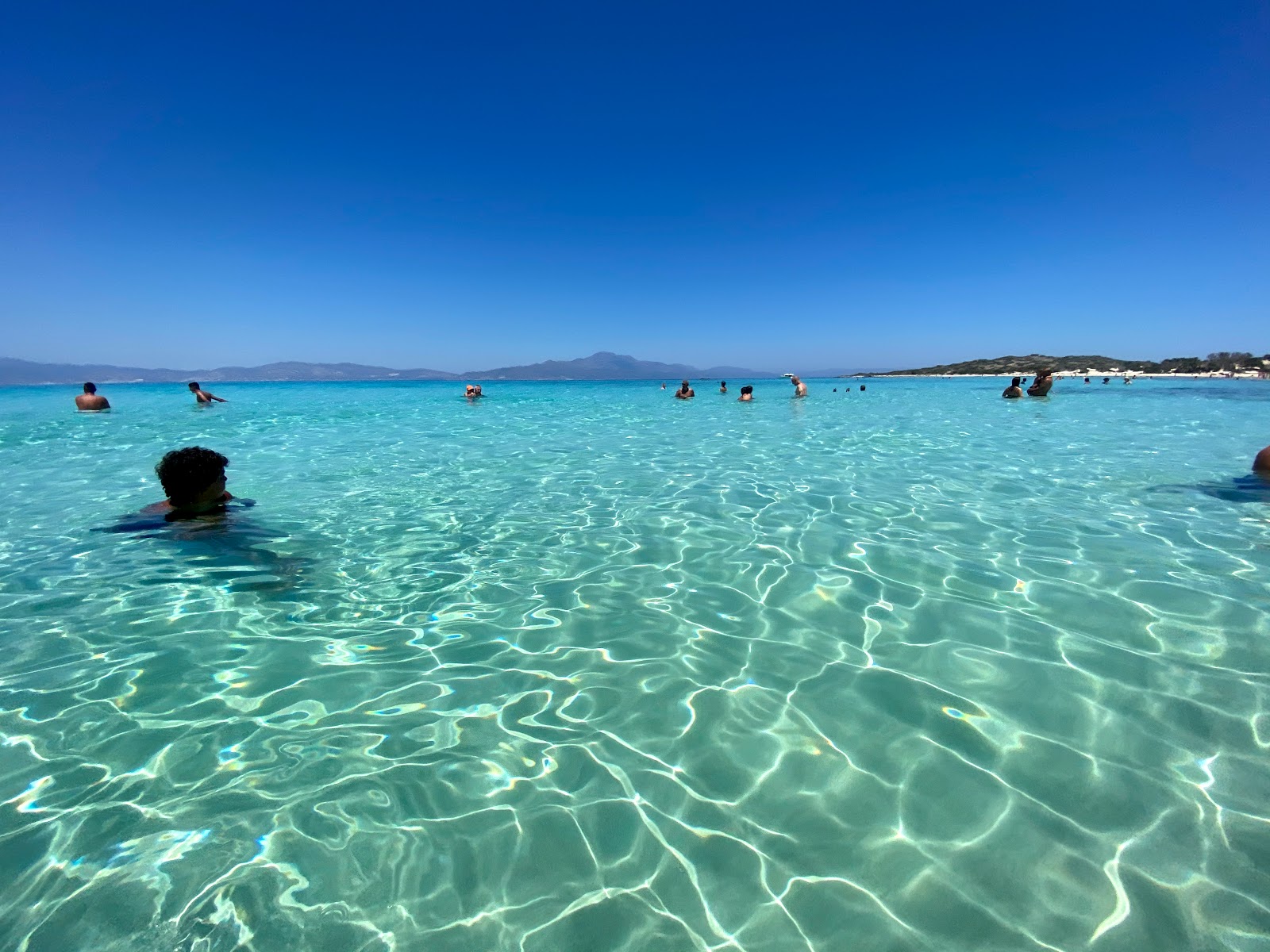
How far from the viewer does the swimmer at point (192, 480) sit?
5820 millimetres

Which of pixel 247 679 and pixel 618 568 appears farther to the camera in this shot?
pixel 618 568

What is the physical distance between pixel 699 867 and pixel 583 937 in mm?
480

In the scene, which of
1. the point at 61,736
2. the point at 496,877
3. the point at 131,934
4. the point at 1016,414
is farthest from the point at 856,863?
the point at 1016,414

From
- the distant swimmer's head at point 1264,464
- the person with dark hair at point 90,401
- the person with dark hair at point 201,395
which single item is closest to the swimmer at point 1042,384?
the distant swimmer's head at point 1264,464

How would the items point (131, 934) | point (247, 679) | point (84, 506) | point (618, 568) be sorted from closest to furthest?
point (131, 934)
point (247, 679)
point (618, 568)
point (84, 506)

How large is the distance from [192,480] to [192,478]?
0.03 m

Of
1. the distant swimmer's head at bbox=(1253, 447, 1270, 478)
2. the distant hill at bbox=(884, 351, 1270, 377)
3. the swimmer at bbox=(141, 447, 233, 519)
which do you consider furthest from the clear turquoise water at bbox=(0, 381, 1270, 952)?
the distant hill at bbox=(884, 351, 1270, 377)

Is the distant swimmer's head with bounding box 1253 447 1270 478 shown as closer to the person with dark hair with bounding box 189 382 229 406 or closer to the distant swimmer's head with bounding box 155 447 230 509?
the distant swimmer's head with bounding box 155 447 230 509

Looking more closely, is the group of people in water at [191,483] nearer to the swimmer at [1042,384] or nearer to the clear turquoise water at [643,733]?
the clear turquoise water at [643,733]

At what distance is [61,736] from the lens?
2.82 meters

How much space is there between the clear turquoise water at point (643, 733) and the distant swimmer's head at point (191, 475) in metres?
0.48

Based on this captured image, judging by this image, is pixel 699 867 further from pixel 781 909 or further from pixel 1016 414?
pixel 1016 414

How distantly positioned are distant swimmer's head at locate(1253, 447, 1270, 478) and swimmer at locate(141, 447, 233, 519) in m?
13.3

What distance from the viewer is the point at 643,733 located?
9.23ft
